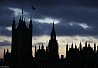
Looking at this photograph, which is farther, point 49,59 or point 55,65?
point 49,59

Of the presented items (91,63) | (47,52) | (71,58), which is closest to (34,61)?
(47,52)

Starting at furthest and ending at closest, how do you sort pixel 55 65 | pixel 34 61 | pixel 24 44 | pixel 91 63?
pixel 24 44 < pixel 34 61 < pixel 55 65 < pixel 91 63

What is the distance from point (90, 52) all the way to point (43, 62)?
37.5 meters

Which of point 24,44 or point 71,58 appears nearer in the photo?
point 71,58

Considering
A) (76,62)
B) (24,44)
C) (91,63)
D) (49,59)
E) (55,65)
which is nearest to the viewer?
(91,63)

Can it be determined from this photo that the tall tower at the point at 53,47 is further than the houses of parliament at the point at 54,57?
Yes

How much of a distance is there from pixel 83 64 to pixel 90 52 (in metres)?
5.80

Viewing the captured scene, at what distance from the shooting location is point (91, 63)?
444ft

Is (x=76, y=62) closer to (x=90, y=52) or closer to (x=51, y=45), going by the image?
(x=90, y=52)

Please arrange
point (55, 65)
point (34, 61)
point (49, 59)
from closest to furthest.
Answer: point (55, 65)
point (49, 59)
point (34, 61)

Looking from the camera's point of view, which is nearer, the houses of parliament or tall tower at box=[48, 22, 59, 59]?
the houses of parliament

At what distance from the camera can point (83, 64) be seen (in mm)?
139875

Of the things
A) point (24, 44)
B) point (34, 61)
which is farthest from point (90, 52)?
point (24, 44)

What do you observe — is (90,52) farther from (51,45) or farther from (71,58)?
(51,45)
